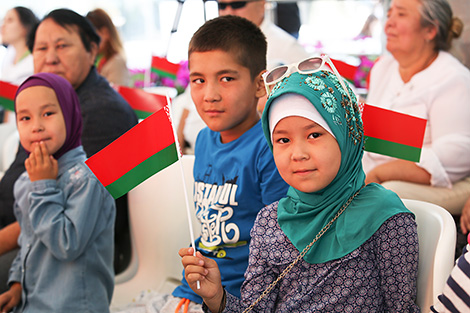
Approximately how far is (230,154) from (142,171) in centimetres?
33

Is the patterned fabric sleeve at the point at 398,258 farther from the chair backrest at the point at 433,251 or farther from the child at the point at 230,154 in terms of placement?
the child at the point at 230,154

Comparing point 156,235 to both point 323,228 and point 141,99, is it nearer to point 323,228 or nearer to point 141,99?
point 141,99

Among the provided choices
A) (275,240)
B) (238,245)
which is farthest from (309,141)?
(238,245)

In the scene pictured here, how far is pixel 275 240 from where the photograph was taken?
1525 mm

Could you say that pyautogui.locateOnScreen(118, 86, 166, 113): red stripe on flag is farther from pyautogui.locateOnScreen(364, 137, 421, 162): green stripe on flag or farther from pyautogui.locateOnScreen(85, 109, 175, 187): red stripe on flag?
pyautogui.locateOnScreen(364, 137, 421, 162): green stripe on flag

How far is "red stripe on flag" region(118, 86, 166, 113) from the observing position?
255 centimetres

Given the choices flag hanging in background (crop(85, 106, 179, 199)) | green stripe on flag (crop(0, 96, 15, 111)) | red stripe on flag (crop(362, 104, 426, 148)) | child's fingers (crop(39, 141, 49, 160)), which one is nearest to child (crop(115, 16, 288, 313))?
flag hanging in background (crop(85, 106, 179, 199))

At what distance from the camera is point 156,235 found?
2.39 m

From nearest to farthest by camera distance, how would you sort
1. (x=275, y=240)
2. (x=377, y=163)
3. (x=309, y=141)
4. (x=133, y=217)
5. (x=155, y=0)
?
1. (x=309, y=141)
2. (x=275, y=240)
3. (x=133, y=217)
4. (x=377, y=163)
5. (x=155, y=0)

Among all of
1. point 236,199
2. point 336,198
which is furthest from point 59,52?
point 336,198

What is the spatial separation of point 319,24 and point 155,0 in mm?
3206

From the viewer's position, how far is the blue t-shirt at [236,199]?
5.87 ft

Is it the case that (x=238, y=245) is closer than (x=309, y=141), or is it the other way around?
(x=309, y=141)

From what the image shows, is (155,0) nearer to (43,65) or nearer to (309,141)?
(43,65)
